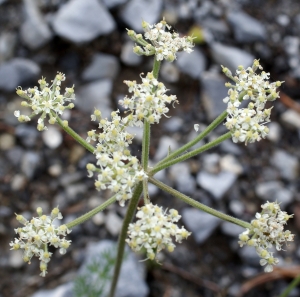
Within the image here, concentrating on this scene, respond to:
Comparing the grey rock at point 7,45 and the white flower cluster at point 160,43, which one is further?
the grey rock at point 7,45

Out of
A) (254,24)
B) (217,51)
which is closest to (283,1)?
(254,24)

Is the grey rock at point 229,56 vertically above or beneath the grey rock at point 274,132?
above

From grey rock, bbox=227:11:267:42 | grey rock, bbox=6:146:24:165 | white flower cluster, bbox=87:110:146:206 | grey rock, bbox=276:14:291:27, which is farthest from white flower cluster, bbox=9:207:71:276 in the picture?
grey rock, bbox=276:14:291:27

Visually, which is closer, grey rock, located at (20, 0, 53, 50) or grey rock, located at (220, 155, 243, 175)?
grey rock, located at (220, 155, 243, 175)

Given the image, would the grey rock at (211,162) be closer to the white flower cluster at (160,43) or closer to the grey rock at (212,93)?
the grey rock at (212,93)

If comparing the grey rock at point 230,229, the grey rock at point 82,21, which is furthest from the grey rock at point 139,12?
the grey rock at point 230,229

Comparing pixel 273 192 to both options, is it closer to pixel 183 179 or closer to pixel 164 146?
pixel 183 179

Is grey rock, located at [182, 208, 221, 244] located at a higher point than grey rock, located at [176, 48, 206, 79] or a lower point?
lower

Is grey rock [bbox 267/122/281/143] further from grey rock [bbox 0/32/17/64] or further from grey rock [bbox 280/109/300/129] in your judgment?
grey rock [bbox 0/32/17/64]
